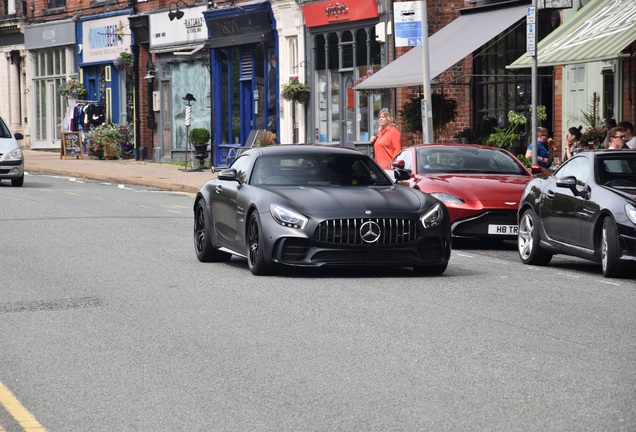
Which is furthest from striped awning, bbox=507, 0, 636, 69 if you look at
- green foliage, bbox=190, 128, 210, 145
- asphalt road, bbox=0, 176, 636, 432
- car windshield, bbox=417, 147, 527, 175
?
green foliage, bbox=190, 128, 210, 145

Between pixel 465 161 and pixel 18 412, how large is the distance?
11.9 meters

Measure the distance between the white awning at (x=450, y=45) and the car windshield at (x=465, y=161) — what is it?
21.4ft

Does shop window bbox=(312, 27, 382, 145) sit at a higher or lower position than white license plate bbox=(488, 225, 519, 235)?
higher

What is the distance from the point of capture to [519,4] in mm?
27031

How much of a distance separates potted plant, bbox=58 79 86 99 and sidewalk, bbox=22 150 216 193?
282 cm

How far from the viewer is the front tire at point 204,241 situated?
47.4ft

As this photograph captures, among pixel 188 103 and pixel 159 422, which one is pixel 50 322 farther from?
pixel 188 103

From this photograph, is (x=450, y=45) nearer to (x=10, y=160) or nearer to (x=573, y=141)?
(x=573, y=141)

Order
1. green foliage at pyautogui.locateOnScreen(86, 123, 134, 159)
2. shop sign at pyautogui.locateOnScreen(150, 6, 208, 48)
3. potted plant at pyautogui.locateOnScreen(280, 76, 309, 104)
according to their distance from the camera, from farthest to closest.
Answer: green foliage at pyautogui.locateOnScreen(86, 123, 134, 159), shop sign at pyautogui.locateOnScreen(150, 6, 208, 48), potted plant at pyautogui.locateOnScreen(280, 76, 309, 104)

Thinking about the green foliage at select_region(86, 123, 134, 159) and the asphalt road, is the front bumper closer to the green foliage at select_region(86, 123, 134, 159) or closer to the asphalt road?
the asphalt road

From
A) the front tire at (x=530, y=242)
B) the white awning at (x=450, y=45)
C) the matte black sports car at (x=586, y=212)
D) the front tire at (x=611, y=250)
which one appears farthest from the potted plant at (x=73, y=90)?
the front tire at (x=611, y=250)

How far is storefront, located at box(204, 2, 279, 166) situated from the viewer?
120 ft

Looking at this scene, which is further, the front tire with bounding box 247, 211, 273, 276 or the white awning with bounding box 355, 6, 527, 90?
the white awning with bounding box 355, 6, 527, 90

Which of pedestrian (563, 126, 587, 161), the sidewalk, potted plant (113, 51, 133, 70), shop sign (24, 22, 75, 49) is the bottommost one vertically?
the sidewalk
